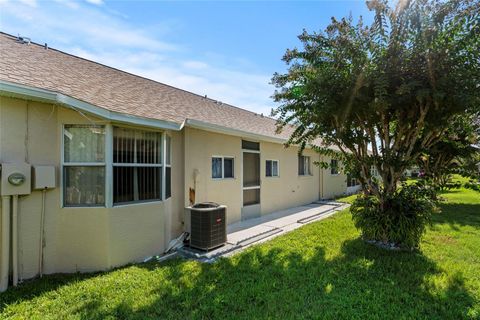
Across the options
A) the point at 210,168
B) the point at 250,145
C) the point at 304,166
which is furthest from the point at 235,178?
the point at 304,166

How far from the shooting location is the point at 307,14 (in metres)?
7.09

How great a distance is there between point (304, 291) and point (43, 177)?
192 inches

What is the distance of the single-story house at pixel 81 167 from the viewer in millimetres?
4453

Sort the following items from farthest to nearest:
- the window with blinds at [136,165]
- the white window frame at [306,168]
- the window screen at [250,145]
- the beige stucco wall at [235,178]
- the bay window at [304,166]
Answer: the white window frame at [306,168]
the bay window at [304,166]
the window screen at [250,145]
the beige stucco wall at [235,178]
the window with blinds at [136,165]

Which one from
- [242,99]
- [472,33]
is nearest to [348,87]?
[472,33]

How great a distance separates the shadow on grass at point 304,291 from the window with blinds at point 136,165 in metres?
1.52

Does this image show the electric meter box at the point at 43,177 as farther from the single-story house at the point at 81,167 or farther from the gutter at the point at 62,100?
the gutter at the point at 62,100

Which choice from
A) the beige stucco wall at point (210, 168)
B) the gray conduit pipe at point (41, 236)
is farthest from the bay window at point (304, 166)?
the gray conduit pipe at point (41, 236)

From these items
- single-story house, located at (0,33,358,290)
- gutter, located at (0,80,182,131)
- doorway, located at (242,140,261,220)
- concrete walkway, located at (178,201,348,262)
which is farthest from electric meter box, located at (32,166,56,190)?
doorway, located at (242,140,261,220)

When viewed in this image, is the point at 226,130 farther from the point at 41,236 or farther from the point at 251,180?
the point at 41,236

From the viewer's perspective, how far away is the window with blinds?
17.1 ft

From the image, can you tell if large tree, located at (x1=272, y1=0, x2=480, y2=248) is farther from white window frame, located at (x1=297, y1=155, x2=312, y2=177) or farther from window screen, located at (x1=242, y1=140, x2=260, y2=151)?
white window frame, located at (x1=297, y1=155, x2=312, y2=177)

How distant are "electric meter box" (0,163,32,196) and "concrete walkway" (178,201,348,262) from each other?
3.30m

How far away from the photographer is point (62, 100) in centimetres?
460
